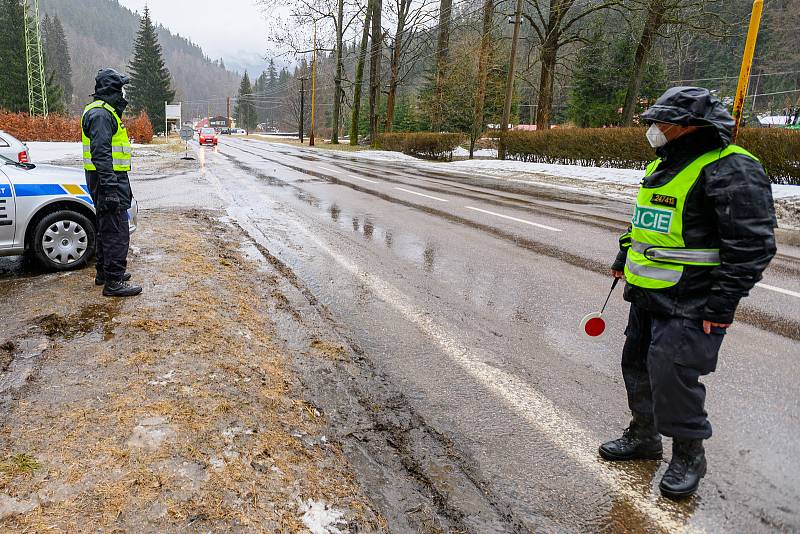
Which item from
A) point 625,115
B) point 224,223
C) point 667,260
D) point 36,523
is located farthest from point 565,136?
point 36,523

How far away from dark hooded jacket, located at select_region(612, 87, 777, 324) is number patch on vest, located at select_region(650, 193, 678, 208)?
0.06 m

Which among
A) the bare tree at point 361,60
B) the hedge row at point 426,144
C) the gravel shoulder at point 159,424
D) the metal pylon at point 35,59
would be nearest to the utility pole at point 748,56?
the gravel shoulder at point 159,424

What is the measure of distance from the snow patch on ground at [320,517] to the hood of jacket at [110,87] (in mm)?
3982

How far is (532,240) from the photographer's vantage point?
7996 millimetres

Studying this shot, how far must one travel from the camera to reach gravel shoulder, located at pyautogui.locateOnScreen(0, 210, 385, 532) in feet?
6.97

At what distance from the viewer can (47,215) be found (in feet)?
17.5

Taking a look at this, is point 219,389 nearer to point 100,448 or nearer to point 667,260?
point 100,448

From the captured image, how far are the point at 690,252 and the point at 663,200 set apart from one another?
0.89 ft

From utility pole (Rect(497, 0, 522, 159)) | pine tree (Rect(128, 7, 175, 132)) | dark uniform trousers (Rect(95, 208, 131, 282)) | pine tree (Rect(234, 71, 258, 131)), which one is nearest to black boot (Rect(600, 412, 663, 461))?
dark uniform trousers (Rect(95, 208, 131, 282))

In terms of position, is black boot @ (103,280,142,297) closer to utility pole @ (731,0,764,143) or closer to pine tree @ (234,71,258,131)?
utility pole @ (731,0,764,143)

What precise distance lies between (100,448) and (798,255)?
914cm

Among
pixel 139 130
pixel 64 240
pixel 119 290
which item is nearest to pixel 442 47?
pixel 139 130

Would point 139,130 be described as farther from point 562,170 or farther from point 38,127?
point 562,170

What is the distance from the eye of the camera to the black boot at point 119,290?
15.2ft
